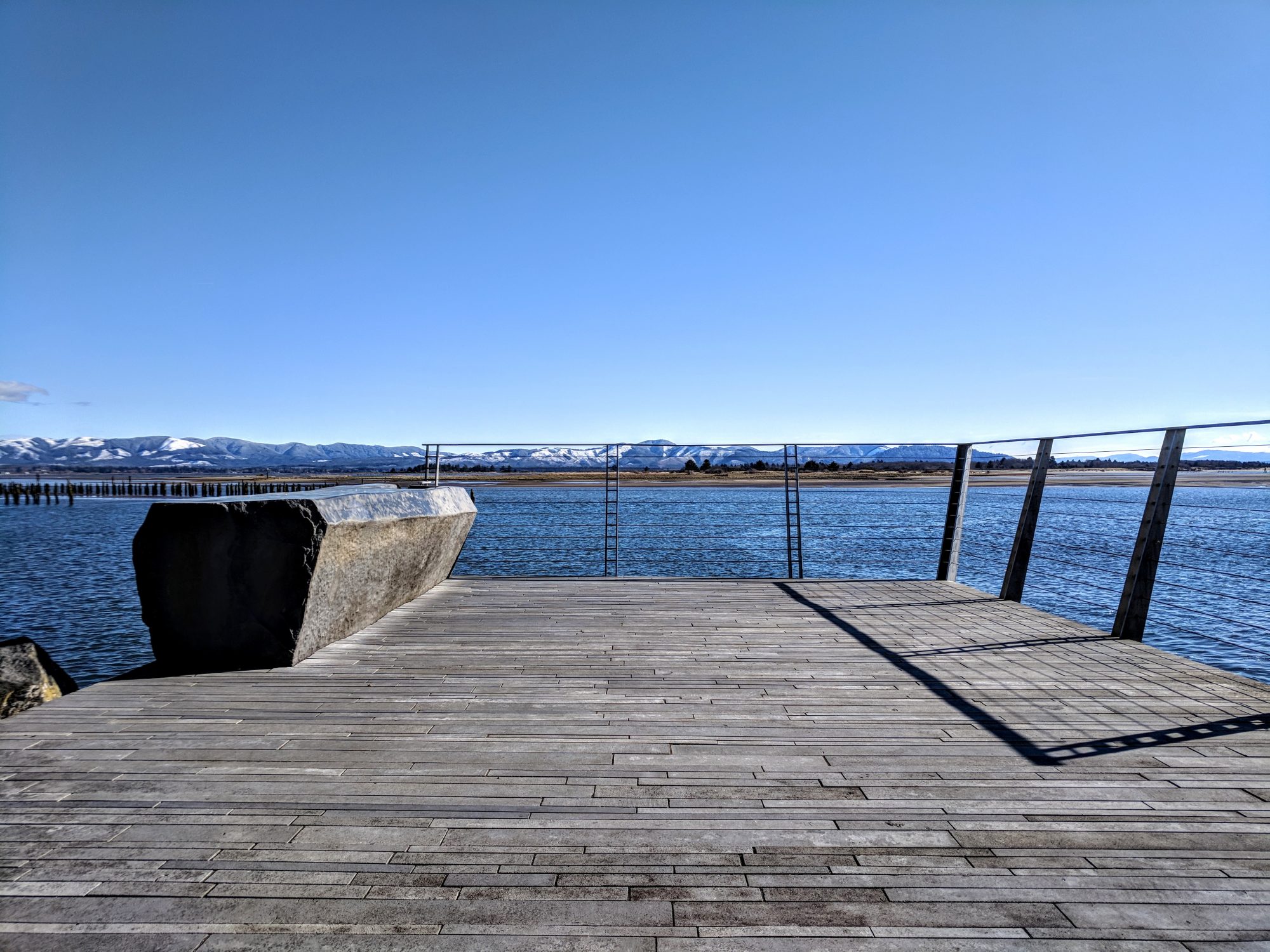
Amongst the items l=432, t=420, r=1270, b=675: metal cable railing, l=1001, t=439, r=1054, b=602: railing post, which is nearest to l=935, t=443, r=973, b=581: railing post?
l=432, t=420, r=1270, b=675: metal cable railing

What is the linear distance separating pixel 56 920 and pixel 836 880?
1.72 m

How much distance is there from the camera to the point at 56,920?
5.10 feet

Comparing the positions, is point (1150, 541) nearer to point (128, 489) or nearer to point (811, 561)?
point (811, 561)

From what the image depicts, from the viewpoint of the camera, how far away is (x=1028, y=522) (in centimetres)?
528

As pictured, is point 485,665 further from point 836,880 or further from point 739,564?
point 739,564

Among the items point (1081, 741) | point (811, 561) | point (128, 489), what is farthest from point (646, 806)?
point (128, 489)

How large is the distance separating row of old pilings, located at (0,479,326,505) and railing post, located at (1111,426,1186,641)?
4906 centimetres

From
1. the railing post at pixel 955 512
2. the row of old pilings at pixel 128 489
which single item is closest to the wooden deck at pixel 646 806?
the railing post at pixel 955 512

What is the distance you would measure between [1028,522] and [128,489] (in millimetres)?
75052

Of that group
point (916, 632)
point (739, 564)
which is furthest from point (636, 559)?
point (916, 632)

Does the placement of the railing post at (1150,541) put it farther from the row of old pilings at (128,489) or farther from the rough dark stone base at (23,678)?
the row of old pilings at (128,489)

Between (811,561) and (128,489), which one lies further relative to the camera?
(128,489)

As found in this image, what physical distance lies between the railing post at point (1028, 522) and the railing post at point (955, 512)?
23.9 inches

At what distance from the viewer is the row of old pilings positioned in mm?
51250
